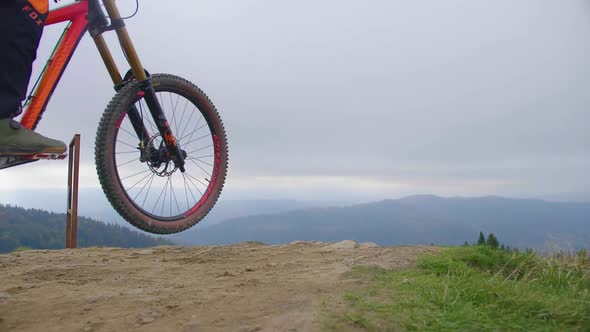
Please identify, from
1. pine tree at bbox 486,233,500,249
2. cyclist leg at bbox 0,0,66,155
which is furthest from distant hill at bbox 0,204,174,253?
cyclist leg at bbox 0,0,66,155

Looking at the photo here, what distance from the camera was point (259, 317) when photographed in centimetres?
233

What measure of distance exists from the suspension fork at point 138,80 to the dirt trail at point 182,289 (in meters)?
1.37

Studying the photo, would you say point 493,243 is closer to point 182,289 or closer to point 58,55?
point 182,289

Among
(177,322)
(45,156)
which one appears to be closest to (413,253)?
(177,322)

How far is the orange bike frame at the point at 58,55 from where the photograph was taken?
3307 mm

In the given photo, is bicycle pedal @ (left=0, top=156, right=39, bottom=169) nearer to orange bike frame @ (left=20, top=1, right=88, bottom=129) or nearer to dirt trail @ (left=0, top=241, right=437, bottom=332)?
orange bike frame @ (left=20, top=1, right=88, bottom=129)

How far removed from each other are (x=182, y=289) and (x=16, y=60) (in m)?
2.16

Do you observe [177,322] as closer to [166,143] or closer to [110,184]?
[110,184]

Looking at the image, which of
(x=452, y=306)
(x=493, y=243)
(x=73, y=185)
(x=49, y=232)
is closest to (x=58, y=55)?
(x=73, y=185)

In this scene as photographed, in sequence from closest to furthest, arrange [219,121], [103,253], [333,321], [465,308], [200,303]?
[333,321], [465,308], [200,303], [219,121], [103,253]

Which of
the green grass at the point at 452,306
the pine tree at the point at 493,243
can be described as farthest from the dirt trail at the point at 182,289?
the pine tree at the point at 493,243

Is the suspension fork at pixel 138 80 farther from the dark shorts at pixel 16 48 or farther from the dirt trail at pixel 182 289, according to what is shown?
the dirt trail at pixel 182 289

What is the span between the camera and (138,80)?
4164 mm

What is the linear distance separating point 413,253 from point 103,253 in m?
4.38
